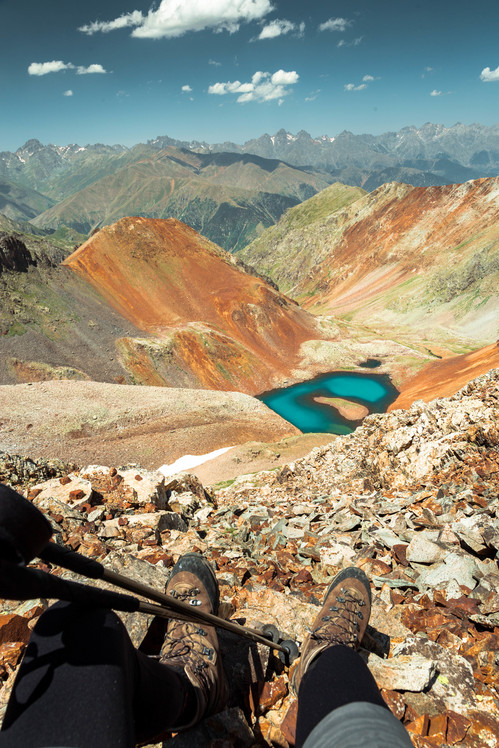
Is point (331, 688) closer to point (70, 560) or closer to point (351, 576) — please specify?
point (70, 560)

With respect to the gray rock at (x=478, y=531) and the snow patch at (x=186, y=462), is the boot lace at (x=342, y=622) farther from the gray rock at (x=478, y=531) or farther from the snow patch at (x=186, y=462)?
the snow patch at (x=186, y=462)

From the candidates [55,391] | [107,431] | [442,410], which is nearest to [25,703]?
[442,410]

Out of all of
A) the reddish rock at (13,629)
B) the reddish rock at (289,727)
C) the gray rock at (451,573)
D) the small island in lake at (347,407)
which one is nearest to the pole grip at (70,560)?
the reddish rock at (289,727)

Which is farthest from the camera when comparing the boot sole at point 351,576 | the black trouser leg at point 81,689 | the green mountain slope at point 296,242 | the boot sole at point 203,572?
the green mountain slope at point 296,242

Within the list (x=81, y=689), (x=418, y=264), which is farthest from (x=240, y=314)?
(x=81, y=689)

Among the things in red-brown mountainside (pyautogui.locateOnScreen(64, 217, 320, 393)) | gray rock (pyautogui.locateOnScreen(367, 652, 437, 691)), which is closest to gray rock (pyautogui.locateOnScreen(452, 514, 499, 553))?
gray rock (pyautogui.locateOnScreen(367, 652, 437, 691))

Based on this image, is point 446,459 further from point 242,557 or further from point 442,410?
point 242,557

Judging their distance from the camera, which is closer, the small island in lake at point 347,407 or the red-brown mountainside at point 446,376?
the red-brown mountainside at point 446,376

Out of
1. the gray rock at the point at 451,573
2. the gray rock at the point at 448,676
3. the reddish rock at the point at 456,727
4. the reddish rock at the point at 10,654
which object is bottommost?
the gray rock at the point at 451,573

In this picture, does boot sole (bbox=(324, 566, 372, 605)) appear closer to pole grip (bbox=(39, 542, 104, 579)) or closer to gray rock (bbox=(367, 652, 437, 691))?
gray rock (bbox=(367, 652, 437, 691))
